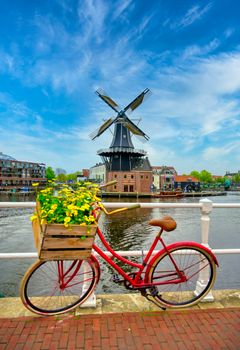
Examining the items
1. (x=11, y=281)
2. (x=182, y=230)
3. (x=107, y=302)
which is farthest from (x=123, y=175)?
(x=107, y=302)

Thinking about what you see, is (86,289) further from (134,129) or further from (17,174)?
(17,174)

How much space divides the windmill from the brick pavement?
45222 millimetres

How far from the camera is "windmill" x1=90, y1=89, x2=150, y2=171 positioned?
154 feet

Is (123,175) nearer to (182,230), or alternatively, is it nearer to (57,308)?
(182,230)

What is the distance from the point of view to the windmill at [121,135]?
4703cm

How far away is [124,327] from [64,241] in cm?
93

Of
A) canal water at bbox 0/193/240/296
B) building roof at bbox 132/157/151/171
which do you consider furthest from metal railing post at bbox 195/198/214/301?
building roof at bbox 132/157/151/171

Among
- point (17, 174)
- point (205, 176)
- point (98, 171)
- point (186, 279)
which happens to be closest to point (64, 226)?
point (186, 279)

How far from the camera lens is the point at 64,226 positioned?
1.96 metres

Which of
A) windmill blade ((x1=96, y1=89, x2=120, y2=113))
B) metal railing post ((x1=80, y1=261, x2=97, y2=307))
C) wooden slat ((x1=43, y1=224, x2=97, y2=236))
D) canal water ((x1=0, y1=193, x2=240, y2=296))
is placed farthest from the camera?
windmill blade ((x1=96, y1=89, x2=120, y2=113))

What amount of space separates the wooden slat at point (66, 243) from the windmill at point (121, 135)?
149ft

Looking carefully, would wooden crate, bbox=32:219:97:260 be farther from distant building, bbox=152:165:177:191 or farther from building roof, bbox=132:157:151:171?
distant building, bbox=152:165:177:191

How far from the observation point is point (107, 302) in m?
2.59

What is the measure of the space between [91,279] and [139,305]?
0.55 metres
